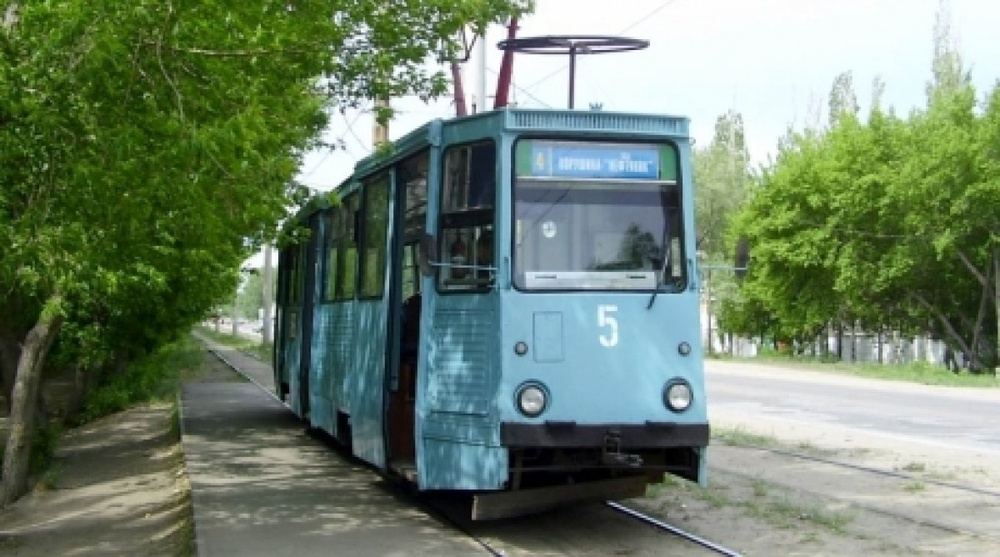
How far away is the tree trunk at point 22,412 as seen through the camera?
15.4 meters

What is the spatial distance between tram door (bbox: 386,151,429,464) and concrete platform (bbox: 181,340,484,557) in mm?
754

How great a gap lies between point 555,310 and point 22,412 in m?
9.54

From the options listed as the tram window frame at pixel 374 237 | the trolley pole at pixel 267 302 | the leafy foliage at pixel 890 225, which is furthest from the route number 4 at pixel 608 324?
the trolley pole at pixel 267 302

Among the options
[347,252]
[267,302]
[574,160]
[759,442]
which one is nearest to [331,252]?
[347,252]

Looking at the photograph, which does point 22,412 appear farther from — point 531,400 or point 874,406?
point 874,406

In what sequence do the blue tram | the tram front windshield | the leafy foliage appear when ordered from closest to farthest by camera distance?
the blue tram
the tram front windshield
the leafy foliage

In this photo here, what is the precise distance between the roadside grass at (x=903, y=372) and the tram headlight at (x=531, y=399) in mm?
27027

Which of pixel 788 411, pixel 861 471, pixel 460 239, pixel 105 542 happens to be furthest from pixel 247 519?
pixel 788 411

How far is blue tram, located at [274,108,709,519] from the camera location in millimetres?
8953

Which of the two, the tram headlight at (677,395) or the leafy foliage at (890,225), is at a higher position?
the leafy foliage at (890,225)

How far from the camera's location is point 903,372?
3959 cm

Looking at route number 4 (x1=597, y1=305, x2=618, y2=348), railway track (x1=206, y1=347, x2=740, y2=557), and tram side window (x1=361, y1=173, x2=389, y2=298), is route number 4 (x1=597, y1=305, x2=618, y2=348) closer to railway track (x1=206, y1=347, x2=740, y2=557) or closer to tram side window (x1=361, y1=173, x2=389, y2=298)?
railway track (x1=206, y1=347, x2=740, y2=557)

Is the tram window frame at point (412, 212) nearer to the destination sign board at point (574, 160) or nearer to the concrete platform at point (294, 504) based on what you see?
the destination sign board at point (574, 160)

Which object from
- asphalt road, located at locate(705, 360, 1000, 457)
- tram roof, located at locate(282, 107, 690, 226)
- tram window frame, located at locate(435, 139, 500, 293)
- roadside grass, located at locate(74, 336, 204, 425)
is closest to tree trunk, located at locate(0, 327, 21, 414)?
roadside grass, located at locate(74, 336, 204, 425)
